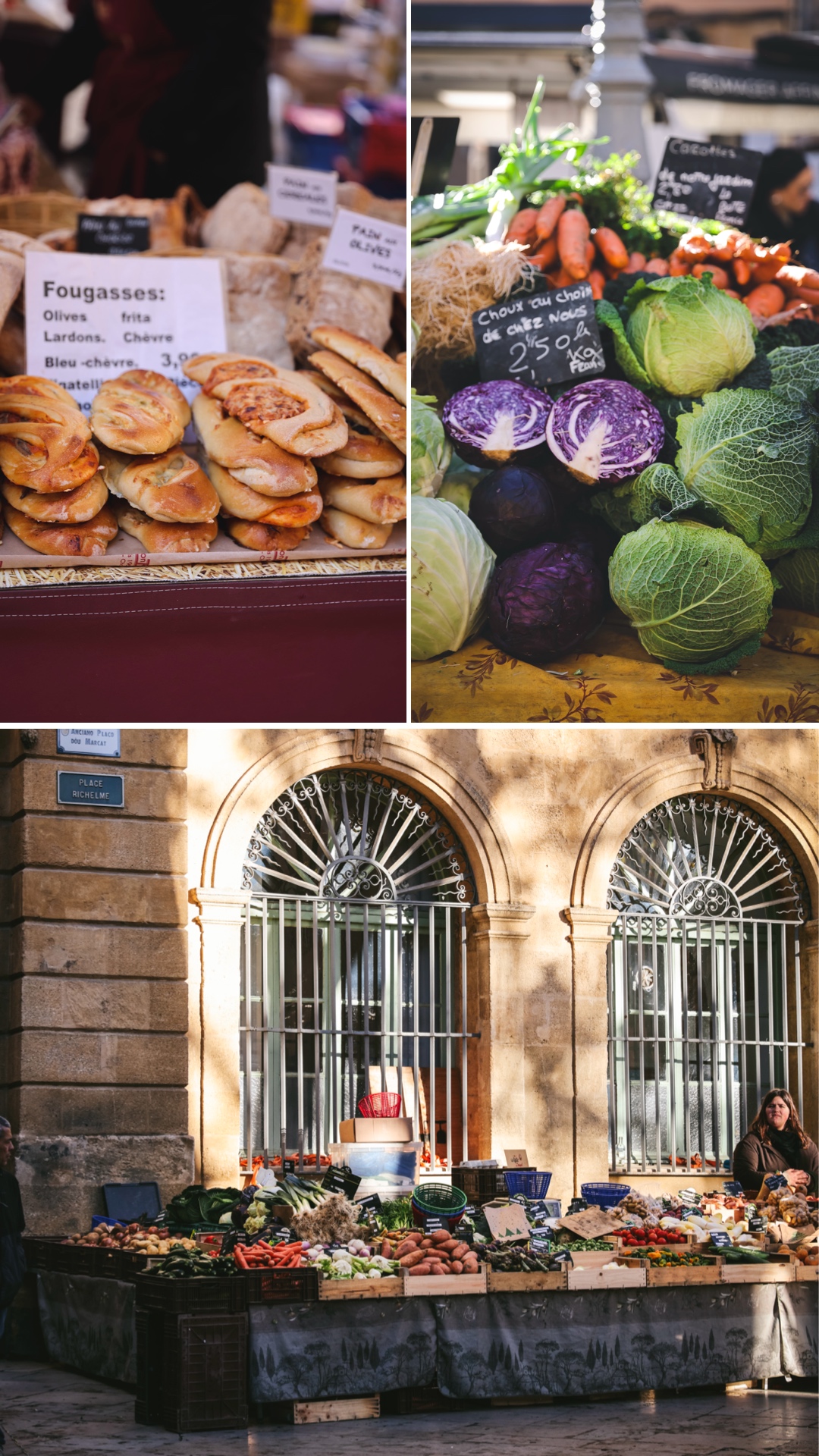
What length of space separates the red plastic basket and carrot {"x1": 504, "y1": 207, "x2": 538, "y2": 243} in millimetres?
5995

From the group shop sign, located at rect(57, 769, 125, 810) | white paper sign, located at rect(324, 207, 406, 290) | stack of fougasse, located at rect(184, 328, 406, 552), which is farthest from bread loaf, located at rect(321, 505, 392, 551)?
shop sign, located at rect(57, 769, 125, 810)

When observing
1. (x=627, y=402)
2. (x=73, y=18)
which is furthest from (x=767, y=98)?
(x=73, y=18)

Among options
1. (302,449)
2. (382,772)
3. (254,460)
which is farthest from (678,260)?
(382,772)

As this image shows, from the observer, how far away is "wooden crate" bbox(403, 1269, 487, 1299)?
23.4 ft

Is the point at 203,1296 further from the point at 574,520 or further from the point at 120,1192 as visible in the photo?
the point at 574,520

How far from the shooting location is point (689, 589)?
15.3 feet

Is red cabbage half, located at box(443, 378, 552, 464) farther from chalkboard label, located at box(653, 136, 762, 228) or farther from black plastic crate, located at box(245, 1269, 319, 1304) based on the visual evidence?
black plastic crate, located at box(245, 1269, 319, 1304)

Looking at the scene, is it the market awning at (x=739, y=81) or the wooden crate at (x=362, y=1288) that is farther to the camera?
the wooden crate at (x=362, y=1288)

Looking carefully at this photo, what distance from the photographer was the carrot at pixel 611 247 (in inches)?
193

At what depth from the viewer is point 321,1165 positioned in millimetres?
10180

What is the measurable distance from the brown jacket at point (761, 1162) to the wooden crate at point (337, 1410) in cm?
313

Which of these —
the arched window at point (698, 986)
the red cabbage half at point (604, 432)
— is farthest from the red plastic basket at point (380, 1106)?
the red cabbage half at point (604, 432)

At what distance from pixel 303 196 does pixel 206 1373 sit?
4.71 metres

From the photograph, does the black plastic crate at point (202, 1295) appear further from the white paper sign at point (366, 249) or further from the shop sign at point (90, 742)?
the white paper sign at point (366, 249)
